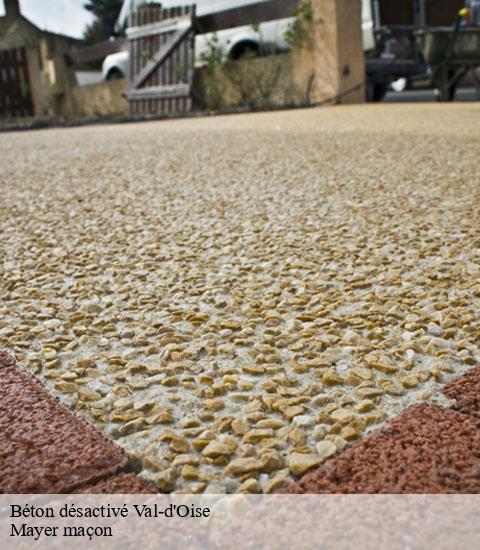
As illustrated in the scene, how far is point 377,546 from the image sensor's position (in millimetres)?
723

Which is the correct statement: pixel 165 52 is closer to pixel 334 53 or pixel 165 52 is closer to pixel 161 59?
pixel 161 59

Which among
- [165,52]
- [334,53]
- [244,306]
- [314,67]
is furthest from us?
[165,52]

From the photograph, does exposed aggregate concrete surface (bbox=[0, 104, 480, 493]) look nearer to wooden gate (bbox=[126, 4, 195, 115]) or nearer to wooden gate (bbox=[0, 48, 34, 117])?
wooden gate (bbox=[126, 4, 195, 115])

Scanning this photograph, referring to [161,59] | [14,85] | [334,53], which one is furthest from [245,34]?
[14,85]

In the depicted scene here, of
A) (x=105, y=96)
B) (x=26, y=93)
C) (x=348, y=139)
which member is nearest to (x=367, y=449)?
(x=348, y=139)

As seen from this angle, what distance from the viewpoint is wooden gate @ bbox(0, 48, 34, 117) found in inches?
471

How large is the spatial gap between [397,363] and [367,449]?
1.07ft

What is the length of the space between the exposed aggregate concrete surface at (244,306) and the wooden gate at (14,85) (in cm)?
965

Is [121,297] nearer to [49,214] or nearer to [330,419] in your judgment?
[330,419]

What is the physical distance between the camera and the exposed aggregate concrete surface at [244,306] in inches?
39.9

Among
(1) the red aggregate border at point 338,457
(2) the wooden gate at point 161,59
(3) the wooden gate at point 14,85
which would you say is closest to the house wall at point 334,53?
(2) the wooden gate at point 161,59

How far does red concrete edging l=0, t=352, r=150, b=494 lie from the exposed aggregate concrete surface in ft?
0.14

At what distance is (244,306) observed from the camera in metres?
1.54

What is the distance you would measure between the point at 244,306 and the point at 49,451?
700 millimetres
